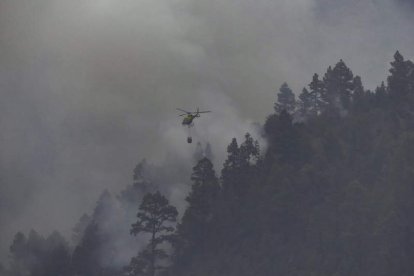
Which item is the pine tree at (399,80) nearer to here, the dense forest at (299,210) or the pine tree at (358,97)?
the dense forest at (299,210)

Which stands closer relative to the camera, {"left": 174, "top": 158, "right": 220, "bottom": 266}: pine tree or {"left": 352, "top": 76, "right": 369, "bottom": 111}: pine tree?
{"left": 174, "top": 158, "right": 220, "bottom": 266}: pine tree

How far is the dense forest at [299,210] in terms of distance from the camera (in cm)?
10406

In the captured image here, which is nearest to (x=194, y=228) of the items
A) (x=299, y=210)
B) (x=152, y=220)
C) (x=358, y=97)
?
(x=152, y=220)

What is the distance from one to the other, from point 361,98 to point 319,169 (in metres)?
26.9

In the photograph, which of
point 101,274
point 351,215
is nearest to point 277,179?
point 351,215

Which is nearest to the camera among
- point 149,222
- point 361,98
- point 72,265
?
point 149,222

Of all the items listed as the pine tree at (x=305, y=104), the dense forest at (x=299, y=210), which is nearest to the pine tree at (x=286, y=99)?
the pine tree at (x=305, y=104)

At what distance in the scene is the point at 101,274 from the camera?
122m

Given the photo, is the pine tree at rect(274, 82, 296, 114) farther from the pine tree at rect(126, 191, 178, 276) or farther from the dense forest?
the pine tree at rect(126, 191, 178, 276)

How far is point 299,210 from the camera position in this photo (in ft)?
384

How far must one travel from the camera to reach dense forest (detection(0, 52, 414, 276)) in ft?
341

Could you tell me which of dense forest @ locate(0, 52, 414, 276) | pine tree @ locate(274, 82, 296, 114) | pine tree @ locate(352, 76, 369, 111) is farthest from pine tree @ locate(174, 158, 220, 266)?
pine tree @ locate(274, 82, 296, 114)

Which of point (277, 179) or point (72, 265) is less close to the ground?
point (277, 179)

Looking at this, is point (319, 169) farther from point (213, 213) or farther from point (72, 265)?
point (72, 265)
